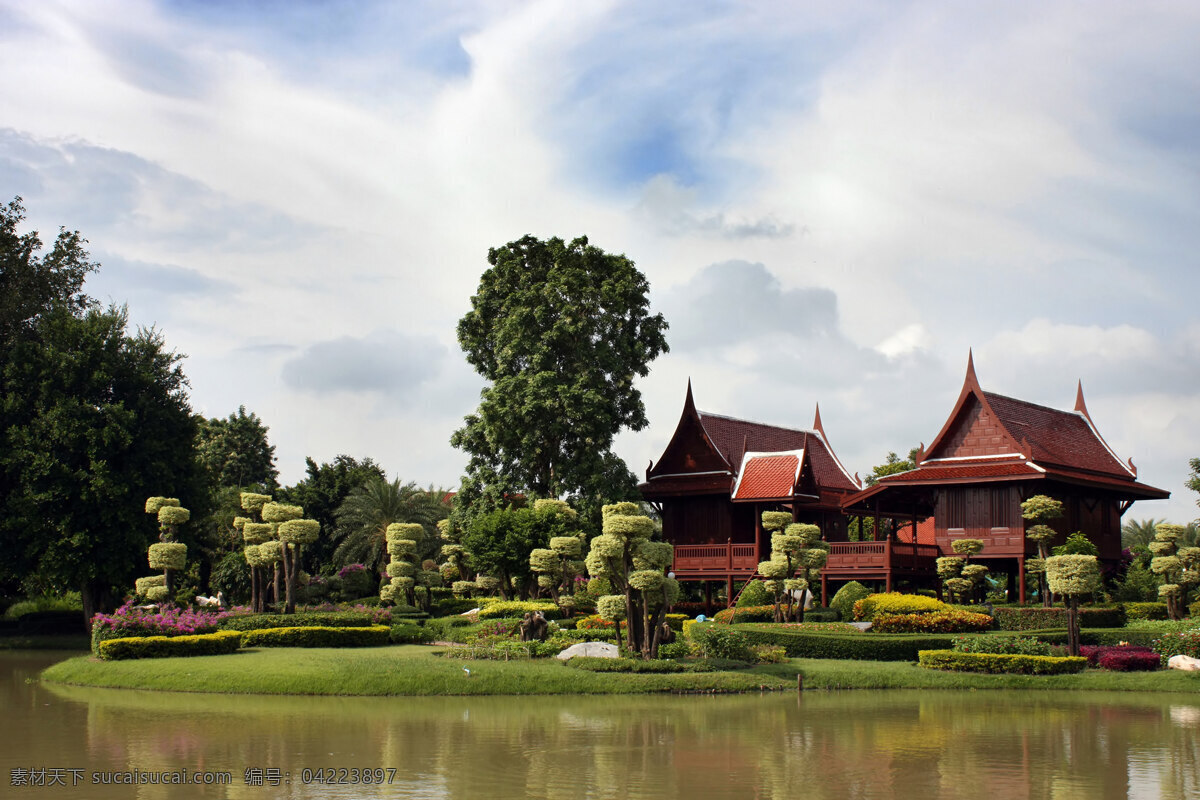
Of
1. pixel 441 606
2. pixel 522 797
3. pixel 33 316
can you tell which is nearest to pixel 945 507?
pixel 441 606

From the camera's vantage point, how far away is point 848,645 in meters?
26.8

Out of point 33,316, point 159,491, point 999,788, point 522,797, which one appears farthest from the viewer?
point 33,316

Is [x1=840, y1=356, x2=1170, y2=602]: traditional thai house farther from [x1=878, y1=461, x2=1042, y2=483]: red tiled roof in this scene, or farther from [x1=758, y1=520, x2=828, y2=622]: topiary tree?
[x1=758, y1=520, x2=828, y2=622]: topiary tree

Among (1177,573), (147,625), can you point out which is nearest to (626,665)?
(147,625)

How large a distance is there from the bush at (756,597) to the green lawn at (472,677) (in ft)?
30.6

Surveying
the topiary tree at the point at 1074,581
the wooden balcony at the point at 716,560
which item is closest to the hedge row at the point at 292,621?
the wooden balcony at the point at 716,560

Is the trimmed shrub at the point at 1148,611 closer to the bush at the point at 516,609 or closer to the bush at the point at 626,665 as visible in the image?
the bush at the point at 626,665

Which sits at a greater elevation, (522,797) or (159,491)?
(159,491)

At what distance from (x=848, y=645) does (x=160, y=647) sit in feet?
52.3

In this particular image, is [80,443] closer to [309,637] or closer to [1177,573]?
[309,637]

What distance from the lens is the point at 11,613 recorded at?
47.4 meters

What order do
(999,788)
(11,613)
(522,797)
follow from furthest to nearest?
(11,613) < (999,788) < (522,797)

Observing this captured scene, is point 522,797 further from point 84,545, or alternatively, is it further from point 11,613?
point 11,613

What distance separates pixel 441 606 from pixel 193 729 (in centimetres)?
2047
